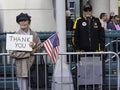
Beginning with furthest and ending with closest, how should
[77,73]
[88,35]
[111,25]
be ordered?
[111,25]
[88,35]
[77,73]

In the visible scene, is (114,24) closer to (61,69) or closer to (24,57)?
(61,69)

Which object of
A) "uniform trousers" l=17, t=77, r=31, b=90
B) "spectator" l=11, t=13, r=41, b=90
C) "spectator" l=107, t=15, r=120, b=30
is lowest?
"uniform trousers" l=17, t=77, r=31, b=90

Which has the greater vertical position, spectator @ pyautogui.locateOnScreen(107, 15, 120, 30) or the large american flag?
spectator @ pyautogui.locateOnScreen(107, 15, 120, 30)

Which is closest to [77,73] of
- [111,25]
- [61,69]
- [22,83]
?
[61,69]

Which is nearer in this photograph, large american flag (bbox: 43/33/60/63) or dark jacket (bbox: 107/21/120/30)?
large american flag (bbox: 43/33/60/63)

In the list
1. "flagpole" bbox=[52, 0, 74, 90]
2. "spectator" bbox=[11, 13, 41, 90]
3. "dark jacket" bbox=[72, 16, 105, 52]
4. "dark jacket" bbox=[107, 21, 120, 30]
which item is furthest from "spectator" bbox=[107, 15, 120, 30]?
"spectator" bbox=[11, 13, 41, 90]

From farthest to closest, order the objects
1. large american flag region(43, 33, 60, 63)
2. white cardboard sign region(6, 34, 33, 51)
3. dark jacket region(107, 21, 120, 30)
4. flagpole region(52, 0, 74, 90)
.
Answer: dark jacket region(107, 21, 120, 30), flagpole region(52, 0, 74, 90), large american flag region(43, 33, 60, 63), white cardboard sign region(6, 34, 33, 51)

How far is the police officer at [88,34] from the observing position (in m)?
9.99

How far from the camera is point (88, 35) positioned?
9977 mm

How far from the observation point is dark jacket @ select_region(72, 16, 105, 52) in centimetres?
999

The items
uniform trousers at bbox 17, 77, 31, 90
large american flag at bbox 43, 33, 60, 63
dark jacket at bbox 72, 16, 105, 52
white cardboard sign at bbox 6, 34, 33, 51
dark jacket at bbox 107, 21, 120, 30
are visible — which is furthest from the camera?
dark jacket at bbox 107, 21, 120, 30

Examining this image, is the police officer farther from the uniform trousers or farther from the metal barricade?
the uniform trousers

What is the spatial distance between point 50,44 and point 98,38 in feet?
5.36

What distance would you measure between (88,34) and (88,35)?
2 cm
